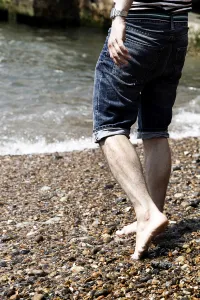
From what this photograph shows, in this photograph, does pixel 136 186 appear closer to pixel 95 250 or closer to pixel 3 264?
pixel 95 250

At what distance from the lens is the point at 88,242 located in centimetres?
394

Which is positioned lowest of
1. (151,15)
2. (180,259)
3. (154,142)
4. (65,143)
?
(65,143)

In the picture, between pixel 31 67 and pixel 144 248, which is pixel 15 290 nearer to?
pixel 144 248

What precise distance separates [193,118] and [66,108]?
5.97 ft

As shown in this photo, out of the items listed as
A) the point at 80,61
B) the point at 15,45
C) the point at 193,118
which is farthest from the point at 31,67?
the point at 193,118

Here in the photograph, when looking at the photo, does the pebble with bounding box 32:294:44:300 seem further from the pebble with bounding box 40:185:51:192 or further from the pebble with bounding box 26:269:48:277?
the pebble with bounding box 40:185:51:192

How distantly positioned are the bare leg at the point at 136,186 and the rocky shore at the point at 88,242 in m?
0.15

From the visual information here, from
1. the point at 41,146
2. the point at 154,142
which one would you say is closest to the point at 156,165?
the point at 154,142

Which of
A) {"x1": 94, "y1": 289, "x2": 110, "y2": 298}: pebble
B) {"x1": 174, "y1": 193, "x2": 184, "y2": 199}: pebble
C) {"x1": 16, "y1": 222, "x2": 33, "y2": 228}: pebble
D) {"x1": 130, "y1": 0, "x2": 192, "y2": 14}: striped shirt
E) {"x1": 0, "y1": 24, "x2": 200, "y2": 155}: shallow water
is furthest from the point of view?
{"x1": 0, "y1": 24, "x2": 200, "y2": 155}: shallow water

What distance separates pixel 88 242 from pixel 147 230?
1.75ft

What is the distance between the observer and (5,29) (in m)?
17.2

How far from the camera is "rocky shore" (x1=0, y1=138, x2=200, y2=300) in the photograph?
333cm

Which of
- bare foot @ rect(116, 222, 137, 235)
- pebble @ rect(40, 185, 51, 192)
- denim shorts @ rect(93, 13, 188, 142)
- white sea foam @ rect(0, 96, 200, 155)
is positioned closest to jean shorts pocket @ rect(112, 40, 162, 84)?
denim shorts @ rect(93, 13, 188, 142)

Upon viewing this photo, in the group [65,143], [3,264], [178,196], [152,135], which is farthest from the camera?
[65,143]
